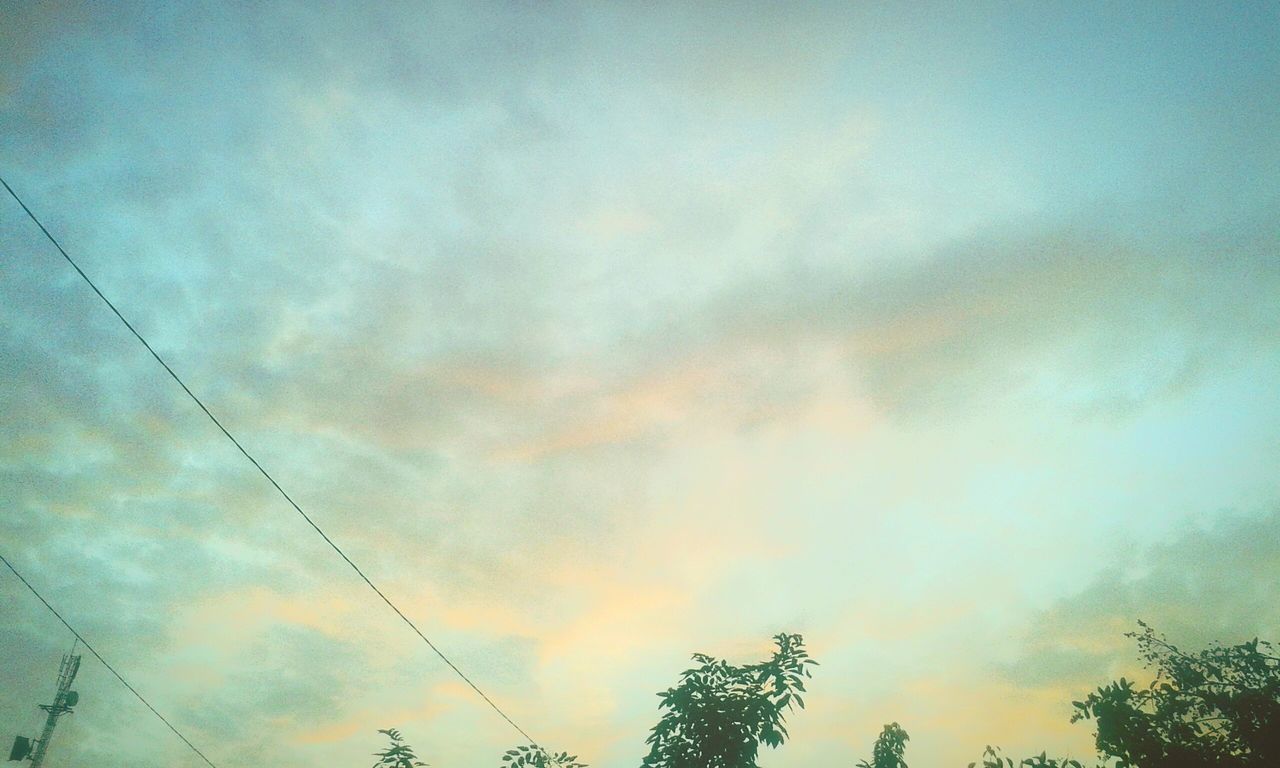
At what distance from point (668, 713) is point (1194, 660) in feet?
44.8

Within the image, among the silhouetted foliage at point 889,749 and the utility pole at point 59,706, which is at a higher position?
the utility pole at point 59,706

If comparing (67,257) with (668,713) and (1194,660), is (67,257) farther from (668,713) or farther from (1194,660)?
(1194,660)

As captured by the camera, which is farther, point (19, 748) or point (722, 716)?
point (19, 748)

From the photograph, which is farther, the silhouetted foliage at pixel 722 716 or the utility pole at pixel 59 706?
the utility pole at pixel 59 706

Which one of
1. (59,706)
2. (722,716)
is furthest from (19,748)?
(722,716)

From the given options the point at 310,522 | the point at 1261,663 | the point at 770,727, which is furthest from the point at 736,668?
the point at 1261,663

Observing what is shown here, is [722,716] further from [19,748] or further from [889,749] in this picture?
[19,748]

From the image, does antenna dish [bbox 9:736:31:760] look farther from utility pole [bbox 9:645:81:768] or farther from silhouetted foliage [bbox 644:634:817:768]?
silhouetted foliage [bbox 644:634:817:768]

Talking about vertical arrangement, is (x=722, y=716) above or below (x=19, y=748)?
below

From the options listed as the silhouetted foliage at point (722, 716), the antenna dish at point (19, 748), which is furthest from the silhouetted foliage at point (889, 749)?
the antenna dish at point (19, 748)

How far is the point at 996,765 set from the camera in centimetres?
1359

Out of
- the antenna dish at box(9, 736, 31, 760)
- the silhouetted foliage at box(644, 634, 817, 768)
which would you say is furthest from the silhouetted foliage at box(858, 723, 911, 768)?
the antenna dish at box(9, 736, 31, 760)

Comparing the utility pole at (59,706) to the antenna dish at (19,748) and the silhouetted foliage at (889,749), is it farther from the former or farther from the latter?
the silhouetted foliage at (889,749)

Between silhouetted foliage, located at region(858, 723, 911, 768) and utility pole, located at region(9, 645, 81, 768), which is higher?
utility pole, located at region(9, 645, 81, 768)
